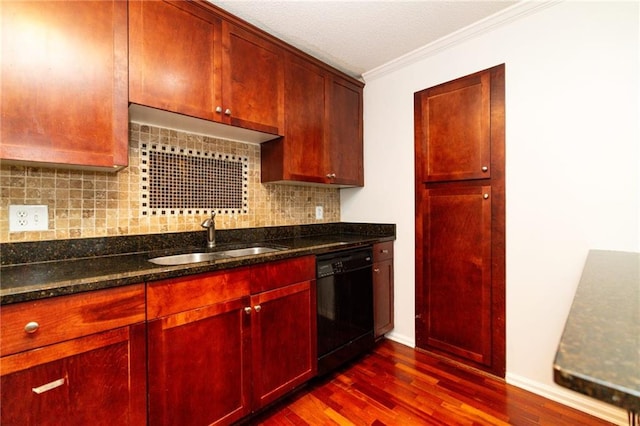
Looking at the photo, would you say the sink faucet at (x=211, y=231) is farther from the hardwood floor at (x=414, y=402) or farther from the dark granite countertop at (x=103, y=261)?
the hardwood floor at (x=414, y=402)

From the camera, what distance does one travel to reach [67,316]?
0.96 m

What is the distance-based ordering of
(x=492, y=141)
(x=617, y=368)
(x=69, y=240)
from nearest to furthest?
(x=617, y=368), (x=69, y=240), (x=492, y=141)

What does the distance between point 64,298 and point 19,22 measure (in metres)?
1.03

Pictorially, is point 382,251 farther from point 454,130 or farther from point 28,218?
point 28,218

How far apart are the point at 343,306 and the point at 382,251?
59 cm

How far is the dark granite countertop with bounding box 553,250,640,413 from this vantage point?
40 cm

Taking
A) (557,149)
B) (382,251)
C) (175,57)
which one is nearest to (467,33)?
(557,149)

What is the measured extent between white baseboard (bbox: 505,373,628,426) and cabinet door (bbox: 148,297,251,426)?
1691 mm

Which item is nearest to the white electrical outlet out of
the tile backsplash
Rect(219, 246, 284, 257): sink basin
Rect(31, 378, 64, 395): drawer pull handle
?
the tile backsplash

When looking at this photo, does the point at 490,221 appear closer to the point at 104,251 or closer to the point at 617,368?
the point at 617,368

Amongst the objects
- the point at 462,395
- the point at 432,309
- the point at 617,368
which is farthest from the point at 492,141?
the point at 617,368

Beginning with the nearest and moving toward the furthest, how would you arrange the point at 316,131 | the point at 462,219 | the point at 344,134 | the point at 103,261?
the point at 103,261
the point at 462,219
the point at 316,131
the point at 344,134

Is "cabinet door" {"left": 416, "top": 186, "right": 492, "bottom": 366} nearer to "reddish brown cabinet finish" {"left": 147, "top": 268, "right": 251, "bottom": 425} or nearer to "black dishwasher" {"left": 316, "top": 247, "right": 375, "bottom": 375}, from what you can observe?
"black dishwasher" {"left": 316, "top": 247, "right": 375, "bottom": 375}

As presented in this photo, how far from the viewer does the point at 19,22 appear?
1.07 m
